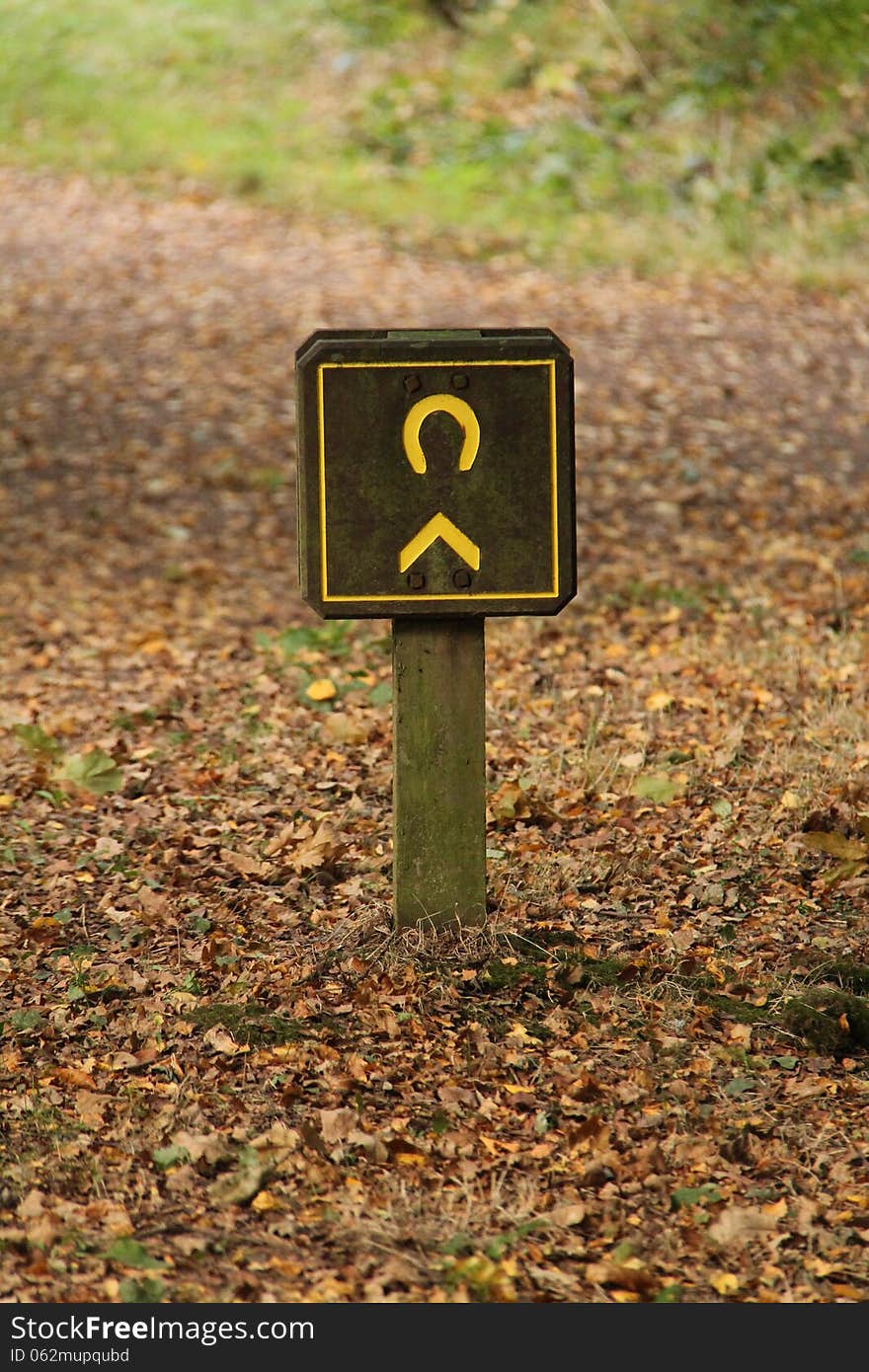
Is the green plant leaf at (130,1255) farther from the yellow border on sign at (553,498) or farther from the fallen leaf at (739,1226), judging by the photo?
the yellow border on sign at (553,498)

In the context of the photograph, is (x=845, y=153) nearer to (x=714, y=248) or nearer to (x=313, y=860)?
(x=714, y=248)

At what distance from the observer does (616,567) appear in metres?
7.73

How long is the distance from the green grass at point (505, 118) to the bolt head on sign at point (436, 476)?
867cm

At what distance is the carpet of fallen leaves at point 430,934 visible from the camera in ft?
9.74

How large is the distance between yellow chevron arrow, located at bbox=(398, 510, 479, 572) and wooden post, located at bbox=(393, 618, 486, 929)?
0.19 meters

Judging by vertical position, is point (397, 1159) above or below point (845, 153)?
below

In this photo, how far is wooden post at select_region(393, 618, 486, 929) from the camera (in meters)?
3.85

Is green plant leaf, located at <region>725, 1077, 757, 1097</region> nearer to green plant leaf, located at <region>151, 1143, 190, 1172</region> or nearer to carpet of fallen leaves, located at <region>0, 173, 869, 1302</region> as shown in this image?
carpet of fallen leaves, located at <region>0, 173, 869, 1302</region>

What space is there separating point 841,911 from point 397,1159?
168 cm

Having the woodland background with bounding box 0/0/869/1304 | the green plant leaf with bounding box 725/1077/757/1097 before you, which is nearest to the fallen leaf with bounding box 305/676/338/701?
the woodland background with bounding box 0/0/869/1304

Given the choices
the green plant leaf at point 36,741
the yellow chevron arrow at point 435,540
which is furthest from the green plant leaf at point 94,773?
the yellow chevron arrow at point 435,540

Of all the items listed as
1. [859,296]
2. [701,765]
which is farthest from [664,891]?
[859,296]

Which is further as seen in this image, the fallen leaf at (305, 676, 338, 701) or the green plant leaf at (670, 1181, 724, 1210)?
the fallen leaf at (305, 676, 338, 701)
